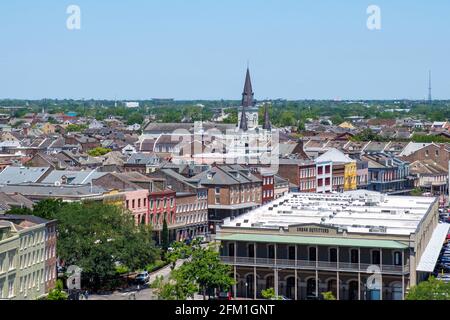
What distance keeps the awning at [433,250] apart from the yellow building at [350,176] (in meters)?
24.9

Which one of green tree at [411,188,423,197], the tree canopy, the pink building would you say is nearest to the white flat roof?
the tree canopy

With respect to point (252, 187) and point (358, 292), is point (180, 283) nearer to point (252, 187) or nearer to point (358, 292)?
point (358, 292)

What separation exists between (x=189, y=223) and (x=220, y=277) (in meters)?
22.8

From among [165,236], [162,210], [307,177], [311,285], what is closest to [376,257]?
[311,285]

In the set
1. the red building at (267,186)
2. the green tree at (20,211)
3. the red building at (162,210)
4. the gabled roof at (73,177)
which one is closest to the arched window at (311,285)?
the green tree at (20,211)

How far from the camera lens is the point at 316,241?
3466cm

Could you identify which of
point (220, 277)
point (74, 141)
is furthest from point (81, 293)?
point (74, 141)

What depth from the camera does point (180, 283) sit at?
3012 cm

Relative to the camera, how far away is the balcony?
3359 cm

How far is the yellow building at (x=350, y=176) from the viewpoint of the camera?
7425 cm

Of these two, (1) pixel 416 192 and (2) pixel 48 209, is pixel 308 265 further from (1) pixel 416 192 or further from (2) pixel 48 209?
(1) pixel 416 192

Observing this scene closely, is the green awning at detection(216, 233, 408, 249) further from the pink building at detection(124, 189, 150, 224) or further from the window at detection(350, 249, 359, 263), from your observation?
the pink building at detection(124, 189, 150, 224)

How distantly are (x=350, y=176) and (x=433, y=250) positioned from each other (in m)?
36.4

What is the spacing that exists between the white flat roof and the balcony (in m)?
1.36
